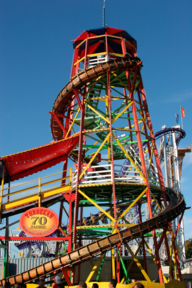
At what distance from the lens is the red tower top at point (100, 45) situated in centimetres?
2598

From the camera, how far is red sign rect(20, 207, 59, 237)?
20.0 meters

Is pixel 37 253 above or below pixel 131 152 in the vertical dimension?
below

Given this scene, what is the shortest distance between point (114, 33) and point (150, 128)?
8.70 metres

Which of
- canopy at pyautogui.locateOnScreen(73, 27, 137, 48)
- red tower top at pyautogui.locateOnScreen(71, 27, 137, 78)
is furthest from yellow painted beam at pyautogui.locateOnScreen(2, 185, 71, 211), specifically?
canopy at pyautogui.locateOnScreen(73, 27, 137, 48)

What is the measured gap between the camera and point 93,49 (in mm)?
28656

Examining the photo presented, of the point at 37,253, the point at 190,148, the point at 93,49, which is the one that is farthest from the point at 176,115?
the point at 37,253

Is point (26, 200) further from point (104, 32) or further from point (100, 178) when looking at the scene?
point (104, 32)

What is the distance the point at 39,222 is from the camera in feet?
66.3

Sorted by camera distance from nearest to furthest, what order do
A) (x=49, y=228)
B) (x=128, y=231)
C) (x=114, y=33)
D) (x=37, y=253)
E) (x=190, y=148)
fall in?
1. (x=128, y=231)
2. (x=49, y=228)
3. (x=114, y=33)
4. (x=190, y=148)
5. (x=37, y=253)

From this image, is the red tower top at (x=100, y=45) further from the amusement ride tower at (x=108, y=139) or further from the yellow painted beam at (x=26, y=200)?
the yellow painted beam at (x=26, y=200)

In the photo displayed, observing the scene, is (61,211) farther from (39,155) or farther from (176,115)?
(176,115)

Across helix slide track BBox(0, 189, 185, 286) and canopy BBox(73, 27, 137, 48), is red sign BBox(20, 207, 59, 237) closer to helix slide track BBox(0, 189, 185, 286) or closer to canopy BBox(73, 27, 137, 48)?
helix slide track BBox(0, 189, 185, 286)

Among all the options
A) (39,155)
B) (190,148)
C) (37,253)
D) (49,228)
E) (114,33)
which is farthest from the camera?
(37,253)

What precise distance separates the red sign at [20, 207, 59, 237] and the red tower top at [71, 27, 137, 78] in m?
12.1
